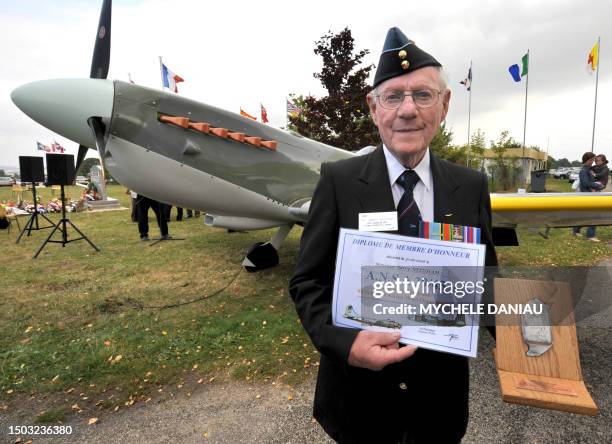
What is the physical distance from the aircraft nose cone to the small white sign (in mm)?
4127

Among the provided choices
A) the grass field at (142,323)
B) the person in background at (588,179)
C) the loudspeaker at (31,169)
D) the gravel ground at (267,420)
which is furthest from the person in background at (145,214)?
the person in background at (588,179)

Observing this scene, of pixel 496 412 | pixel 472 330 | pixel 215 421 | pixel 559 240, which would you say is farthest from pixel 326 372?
pixel 559 240

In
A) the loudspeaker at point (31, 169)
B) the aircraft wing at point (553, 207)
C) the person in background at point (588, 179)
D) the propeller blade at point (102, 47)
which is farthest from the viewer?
the loudspeaker at point (31, 169)

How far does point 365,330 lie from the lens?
0.99 meters

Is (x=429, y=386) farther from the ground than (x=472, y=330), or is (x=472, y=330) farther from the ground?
(x=472, y=330)

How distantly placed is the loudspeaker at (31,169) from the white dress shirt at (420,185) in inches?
429

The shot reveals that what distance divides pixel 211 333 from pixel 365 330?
3195 millimetres

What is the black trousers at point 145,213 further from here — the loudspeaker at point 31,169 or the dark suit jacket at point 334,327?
the dark suit jacket at point 334,327

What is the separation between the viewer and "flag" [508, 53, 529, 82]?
69.3ft

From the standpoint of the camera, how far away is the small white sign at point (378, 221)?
1055mm

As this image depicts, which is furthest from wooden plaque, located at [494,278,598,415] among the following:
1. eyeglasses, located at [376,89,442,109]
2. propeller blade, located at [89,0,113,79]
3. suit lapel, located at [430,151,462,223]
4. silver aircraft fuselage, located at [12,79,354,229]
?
propeller blade, located at [89,0,113,79]

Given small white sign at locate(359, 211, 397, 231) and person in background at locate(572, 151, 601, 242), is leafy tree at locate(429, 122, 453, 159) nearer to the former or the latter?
person in background at locate(572, 151, 601, 242)

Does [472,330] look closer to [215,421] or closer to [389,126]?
[389,126]

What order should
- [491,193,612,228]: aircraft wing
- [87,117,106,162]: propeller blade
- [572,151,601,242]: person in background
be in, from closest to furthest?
[491,193,612,228]: aircraft wing < [87,117,106,162]: propeller blade < [572,151,601,242]: person in background
